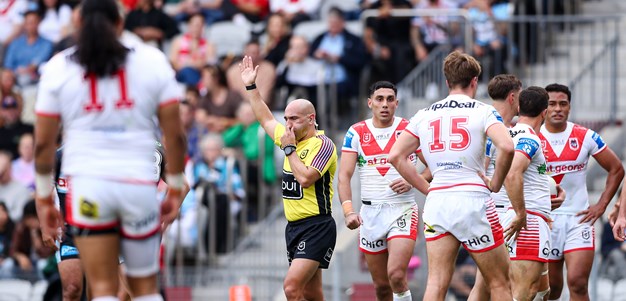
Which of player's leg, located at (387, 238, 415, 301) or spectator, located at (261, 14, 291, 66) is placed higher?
spectator, located at (261, 14, 291, 66)

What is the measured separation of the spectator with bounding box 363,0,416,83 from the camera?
66.6 feet

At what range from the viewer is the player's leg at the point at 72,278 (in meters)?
12.3

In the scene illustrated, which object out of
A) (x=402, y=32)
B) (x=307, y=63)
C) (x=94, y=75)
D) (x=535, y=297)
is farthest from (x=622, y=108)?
(x=94, y=75)

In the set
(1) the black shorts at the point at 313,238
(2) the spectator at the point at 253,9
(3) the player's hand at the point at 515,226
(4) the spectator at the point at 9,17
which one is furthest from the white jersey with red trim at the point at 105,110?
(4) the spectator at the point at 9,17

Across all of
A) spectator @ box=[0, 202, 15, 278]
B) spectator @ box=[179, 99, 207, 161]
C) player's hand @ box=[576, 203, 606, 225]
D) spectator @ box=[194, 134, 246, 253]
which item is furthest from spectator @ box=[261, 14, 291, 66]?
player's hand @ box=[576, 203, 606, 225]

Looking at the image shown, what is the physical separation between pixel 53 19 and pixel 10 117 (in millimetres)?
2484

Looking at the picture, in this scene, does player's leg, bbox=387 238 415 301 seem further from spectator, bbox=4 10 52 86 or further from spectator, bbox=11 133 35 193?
spectator, bbox=4 10 52 86

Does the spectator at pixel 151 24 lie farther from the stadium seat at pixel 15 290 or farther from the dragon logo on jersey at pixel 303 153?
the dragon logo on jersey at pixel 303 153

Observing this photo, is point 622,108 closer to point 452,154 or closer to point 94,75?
point 452,154

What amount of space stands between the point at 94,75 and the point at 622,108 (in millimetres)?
12619

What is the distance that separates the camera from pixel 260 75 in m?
20.5

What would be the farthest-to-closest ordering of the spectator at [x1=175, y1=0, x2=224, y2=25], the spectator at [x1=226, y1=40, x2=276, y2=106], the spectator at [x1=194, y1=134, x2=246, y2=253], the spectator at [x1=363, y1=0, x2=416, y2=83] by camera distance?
the spectator at [x1=175, y1=0, x2=224, y2=25], the spectator at [x1=226, y1=40, x2=276, y2=106], the spectator at [x1=363, y1=0, x2=416, y2=83], the spectator at [x1=194, y1=134, x2=246, y2=253]

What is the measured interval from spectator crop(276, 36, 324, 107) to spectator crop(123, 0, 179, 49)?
9.74 feet

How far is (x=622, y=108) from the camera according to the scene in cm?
1973
